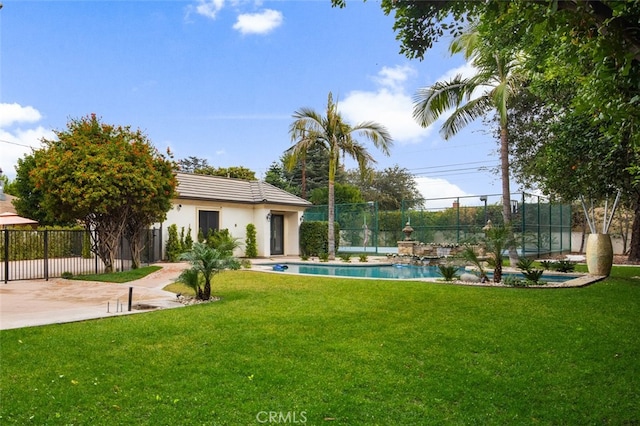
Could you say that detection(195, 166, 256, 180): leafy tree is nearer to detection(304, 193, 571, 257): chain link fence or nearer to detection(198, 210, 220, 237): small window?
detection(304, 193, 571, 257): chain link fence

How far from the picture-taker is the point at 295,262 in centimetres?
1969

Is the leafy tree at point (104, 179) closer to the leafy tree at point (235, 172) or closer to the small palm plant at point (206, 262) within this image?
the small palm plant at point (206, 262)

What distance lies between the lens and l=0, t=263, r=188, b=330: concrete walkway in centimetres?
717

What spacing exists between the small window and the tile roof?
0.79 meters

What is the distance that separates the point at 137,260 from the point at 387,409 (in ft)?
44.5

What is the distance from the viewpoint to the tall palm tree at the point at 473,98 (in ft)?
48.7

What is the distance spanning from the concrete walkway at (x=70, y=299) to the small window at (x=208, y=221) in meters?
7.33

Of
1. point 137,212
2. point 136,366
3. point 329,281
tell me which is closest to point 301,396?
point 136,366

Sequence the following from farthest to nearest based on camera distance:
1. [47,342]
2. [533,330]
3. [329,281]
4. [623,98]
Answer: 1. [329,281]
2. [533,330]
3. [47,342]
4. [623,98]

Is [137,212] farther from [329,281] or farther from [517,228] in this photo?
[517,228]

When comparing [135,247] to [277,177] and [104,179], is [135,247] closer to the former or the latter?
[104,179]

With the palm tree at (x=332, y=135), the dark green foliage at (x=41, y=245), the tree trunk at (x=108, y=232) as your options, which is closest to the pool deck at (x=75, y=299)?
the tree trunk at (x=108, y=232)

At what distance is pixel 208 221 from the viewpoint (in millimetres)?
20875

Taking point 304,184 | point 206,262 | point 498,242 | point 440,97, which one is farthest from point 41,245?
point 304,184
